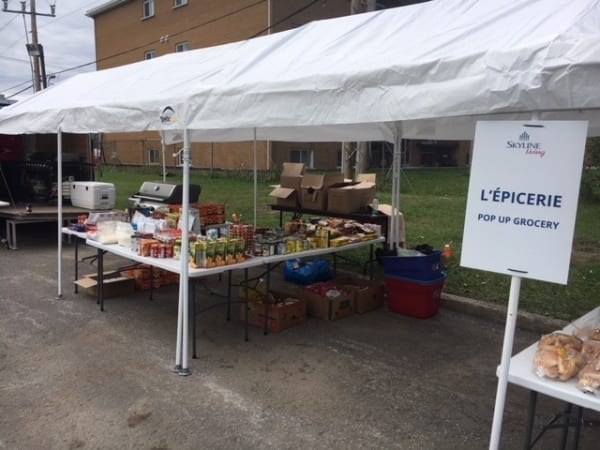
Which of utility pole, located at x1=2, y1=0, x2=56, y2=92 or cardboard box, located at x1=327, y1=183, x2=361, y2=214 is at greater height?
utility pole, located at x1=2, y1=0, x2=56, y2=92

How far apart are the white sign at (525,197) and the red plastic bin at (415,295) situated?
9.54 ft

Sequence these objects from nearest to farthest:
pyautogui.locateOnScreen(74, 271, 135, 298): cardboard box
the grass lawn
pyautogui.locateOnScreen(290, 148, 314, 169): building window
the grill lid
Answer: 1. the grass lawn
2. pyautogui.locateOnScreen(74, 271, 135, 298): cardboard box
3. the grill lid
4. pyautogui.locateOnScreen(290, 148, 314, 169): building window

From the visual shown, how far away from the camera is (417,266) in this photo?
5.16 meters

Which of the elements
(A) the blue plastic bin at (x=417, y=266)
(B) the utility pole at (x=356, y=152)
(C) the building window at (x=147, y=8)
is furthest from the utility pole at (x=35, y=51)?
(A) the blue plastic bin at (x=417, y=266)

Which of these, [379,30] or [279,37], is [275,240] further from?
[379,30]

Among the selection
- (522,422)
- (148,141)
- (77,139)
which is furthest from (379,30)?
(148,141)

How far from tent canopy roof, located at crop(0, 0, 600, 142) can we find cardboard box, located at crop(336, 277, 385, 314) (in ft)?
6.19

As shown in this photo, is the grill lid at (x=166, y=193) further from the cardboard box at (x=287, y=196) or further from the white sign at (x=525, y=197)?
the white sign at (x=525, y=197)

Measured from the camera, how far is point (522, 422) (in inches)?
132

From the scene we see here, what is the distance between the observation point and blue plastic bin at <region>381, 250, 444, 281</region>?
16.9 feet

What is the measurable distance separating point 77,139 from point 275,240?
718 centimetres

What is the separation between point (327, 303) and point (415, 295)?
3.03ft

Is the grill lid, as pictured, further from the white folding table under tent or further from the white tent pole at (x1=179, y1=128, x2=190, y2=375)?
the white tent pole at (x1=179, y1=128, x2=190, y2=375)

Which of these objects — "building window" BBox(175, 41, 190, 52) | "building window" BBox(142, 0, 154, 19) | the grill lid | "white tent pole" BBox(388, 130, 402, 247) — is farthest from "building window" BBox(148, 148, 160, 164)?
"white tent pole" BBox(388, 130, 402, 247)
